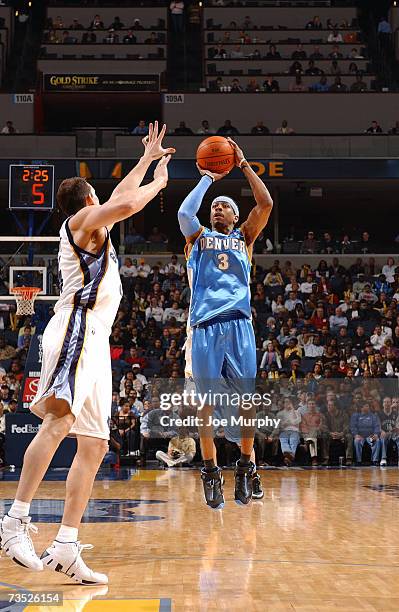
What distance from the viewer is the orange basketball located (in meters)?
6.41

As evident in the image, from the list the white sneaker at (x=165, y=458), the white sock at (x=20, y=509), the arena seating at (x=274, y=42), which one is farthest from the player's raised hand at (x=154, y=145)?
the arena seating at (x=274, y=42)

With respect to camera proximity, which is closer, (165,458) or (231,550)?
(231,550)

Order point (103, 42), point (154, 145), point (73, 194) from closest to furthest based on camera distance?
point (73, 194)
point (154, 145)
point (103, 42)

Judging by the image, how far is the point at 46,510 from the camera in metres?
9.05

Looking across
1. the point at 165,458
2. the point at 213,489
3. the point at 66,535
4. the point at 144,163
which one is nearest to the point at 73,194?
the point at 144,163

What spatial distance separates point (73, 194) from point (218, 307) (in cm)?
165

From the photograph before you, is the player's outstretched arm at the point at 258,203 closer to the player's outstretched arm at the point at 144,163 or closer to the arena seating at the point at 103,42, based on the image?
the player's outstretched arm at the point at 144,163

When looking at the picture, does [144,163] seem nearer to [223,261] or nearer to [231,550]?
[223,261]

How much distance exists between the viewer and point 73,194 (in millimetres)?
5230

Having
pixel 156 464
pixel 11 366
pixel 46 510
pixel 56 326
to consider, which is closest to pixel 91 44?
pixel 11 366

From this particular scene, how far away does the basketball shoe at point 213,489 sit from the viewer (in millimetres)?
6191

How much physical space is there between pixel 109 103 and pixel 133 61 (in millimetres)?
1691

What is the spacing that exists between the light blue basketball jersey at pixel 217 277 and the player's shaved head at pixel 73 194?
4.69 feet

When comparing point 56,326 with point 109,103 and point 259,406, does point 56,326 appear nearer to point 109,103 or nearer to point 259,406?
point 259,406
